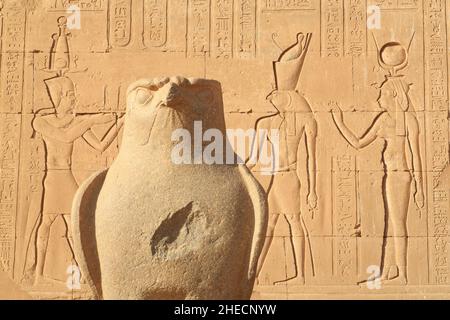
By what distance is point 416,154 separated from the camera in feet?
33.3

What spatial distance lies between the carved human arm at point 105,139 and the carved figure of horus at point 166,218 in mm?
5612

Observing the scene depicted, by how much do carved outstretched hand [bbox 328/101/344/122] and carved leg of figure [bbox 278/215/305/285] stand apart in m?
1.16

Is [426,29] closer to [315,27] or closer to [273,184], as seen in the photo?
[315,27]

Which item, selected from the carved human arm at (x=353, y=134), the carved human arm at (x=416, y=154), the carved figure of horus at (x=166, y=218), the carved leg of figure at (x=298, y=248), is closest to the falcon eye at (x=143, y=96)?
the carved figure of horus at (x=166, y=218)

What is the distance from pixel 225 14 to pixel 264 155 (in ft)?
5.48

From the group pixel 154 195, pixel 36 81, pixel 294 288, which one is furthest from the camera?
pixel 36 81

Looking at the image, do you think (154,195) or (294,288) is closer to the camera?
(154,195)

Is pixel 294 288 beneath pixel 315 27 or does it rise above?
beneath

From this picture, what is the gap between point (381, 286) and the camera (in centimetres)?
984

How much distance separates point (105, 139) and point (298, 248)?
2391mm

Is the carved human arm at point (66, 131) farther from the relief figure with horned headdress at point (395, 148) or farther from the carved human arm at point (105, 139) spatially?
the relief figure with horned headdress at point (395, 148)

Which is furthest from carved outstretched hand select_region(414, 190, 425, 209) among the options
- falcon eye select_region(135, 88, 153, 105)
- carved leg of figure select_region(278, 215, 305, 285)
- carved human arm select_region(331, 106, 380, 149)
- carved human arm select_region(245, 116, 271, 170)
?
falcon eye select_region(135, 88, 153, 105)

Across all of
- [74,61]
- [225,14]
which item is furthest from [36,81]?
[225,14]

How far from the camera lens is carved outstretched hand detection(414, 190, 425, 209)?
10.1m
